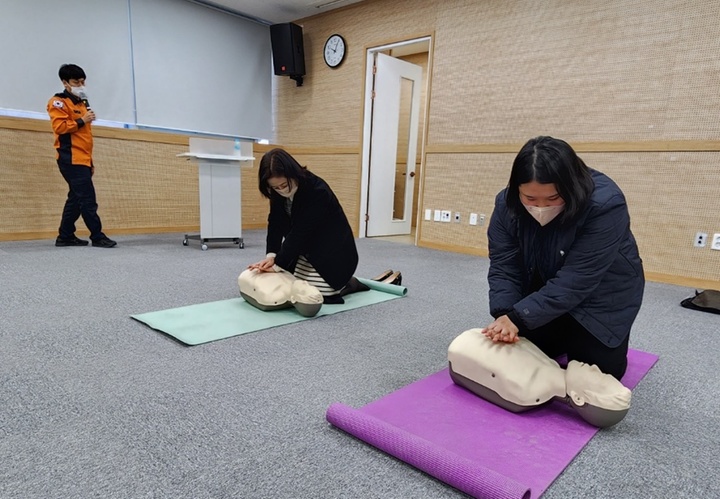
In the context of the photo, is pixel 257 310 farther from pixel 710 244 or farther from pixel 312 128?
pixel 312 128

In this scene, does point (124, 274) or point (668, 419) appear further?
point (124, 274)

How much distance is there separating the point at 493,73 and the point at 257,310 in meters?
2.99

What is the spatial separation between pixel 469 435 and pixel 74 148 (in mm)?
3598

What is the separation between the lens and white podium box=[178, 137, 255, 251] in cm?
355

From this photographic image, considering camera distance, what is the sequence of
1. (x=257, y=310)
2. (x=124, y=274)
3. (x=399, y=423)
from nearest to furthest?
(x=399, y=423) → (x=257, y=310) → (x=124, y=274)

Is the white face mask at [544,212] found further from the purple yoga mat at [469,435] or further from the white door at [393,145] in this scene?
the white door at [393,145]

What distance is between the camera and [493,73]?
12.3ft

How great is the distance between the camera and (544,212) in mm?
1144

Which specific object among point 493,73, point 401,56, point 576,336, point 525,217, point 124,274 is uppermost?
point 401,56

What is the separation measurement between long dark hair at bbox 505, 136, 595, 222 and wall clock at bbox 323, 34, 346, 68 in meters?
4.23

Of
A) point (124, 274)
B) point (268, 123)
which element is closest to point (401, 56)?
point (268, 123)

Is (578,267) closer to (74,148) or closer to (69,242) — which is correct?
(74,148)

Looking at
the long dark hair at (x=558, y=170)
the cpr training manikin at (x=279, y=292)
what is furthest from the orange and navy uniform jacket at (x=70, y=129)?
the long dark hair at (x=558, y=170)

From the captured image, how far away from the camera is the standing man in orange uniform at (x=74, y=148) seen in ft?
10.5
